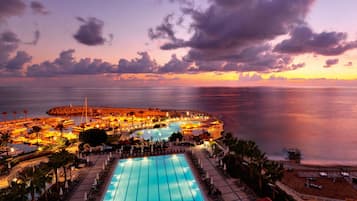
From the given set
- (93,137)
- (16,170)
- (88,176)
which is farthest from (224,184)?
(16,170)

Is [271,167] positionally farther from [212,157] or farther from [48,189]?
[48,189]

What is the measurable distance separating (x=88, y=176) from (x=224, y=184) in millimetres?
9794

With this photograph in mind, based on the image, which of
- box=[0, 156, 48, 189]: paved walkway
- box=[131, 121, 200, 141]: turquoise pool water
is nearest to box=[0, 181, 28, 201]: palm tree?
box=[0, 156, 48, 189]: paved walkway

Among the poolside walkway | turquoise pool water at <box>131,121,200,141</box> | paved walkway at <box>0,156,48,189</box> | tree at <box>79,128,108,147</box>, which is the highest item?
tree at <box>79,128,108,147</box>

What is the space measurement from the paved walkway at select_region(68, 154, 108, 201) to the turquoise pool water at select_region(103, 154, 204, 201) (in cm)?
140

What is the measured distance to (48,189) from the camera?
14.5m

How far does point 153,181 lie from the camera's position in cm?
1617

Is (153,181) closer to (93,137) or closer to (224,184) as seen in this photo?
(224,184)

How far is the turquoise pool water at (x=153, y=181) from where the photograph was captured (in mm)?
13977

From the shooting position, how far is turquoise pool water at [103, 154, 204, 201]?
13977 mm

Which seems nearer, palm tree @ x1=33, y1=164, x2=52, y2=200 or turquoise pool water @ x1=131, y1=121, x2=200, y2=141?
palm tree @ x1=33, y1=164, x2=52, y2=200

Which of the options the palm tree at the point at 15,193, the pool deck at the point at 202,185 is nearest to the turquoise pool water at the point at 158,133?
the pool deck at the point at 202,185

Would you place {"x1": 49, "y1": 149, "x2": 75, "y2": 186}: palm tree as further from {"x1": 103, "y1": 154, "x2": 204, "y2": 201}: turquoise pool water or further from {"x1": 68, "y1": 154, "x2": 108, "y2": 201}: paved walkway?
{"x1": 103, "y1": 154, "x2": 204, "y2": 201}: turquoise pool water

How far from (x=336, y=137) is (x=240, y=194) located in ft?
142
